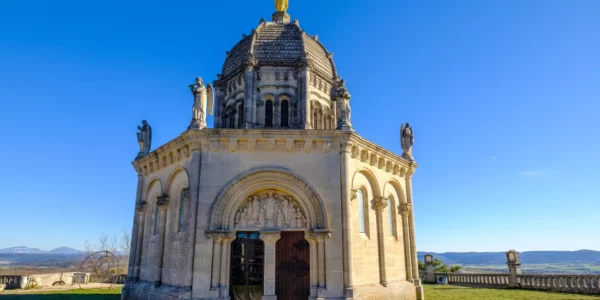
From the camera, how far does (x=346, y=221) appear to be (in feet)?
47.8

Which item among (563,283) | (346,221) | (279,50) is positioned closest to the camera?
(346,221)

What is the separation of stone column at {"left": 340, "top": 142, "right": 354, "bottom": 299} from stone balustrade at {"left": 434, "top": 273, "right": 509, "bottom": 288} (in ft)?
54.2

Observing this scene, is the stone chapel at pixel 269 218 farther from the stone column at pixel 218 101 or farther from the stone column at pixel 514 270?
the stone column at pixel 514 270

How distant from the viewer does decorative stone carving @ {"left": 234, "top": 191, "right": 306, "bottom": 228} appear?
14.8m

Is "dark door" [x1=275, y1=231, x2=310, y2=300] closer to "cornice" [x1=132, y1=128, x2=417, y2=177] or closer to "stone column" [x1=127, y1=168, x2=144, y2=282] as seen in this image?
"cornice" [x1=132, y1=128, x2=417, y2=177]

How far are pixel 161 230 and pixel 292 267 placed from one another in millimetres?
6081

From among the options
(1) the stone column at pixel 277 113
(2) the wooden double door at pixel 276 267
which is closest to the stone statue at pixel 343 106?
(2) the wooden double door at pixel 276 267

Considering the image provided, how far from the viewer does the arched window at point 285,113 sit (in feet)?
68.2

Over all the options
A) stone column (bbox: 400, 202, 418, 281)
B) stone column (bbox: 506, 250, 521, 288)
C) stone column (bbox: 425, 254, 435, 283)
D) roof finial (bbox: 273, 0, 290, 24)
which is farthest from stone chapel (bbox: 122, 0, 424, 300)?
stone column (bbox: 425, 254, 435, 283)

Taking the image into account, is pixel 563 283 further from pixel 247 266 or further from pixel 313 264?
pixel 247 266

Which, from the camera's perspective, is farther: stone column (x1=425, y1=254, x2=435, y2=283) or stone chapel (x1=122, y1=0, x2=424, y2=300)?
stone column (x1=425, y1=254, x2=435, y2=283)

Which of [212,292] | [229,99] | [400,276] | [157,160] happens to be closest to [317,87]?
[229,99]

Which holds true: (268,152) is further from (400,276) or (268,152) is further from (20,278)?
(20,278)

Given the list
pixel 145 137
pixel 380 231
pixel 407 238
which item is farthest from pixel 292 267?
pixel 145 137
